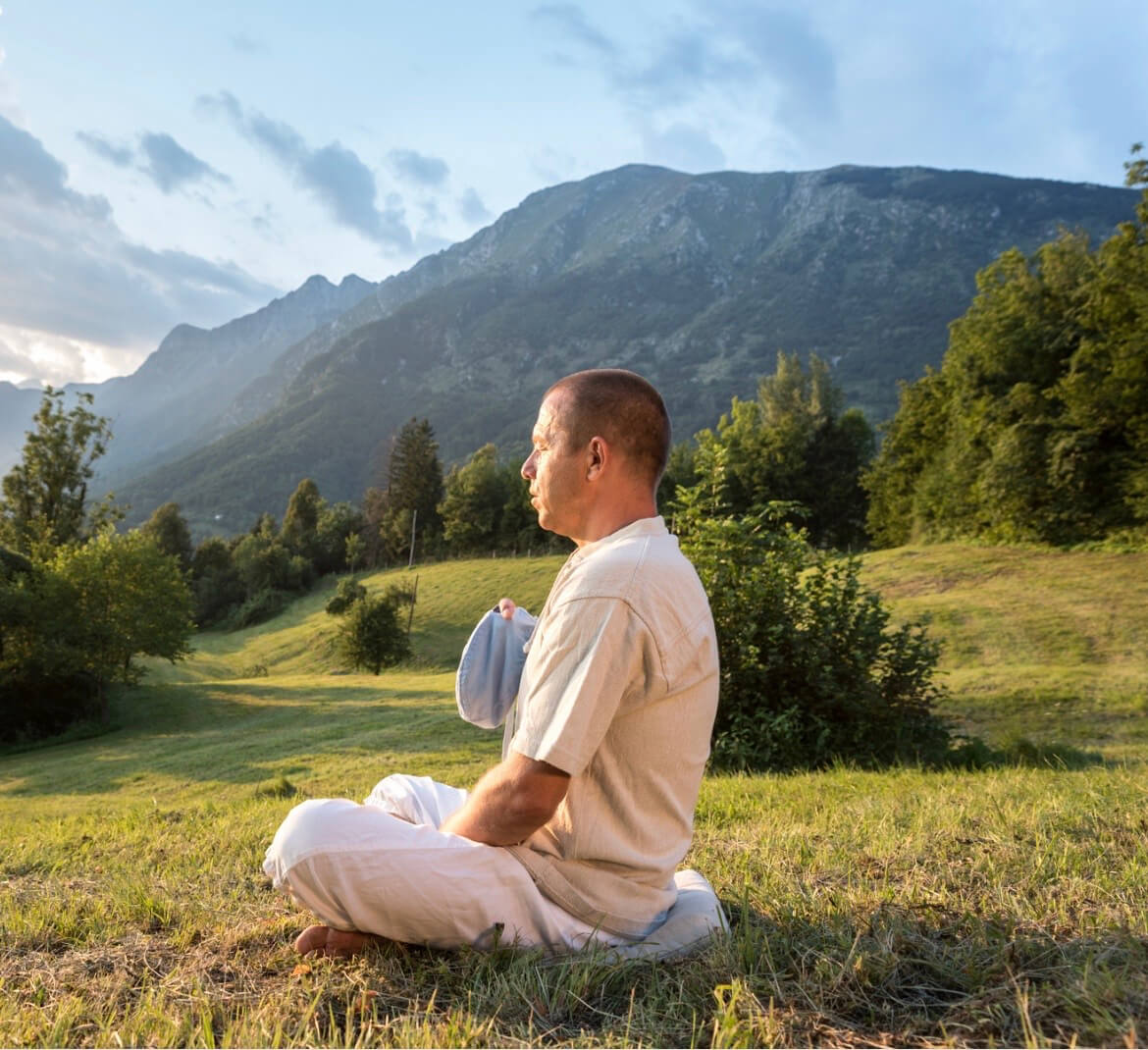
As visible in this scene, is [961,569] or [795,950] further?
[961,569]

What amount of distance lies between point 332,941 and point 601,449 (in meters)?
1.89

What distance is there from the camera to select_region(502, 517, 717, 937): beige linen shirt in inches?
86.9

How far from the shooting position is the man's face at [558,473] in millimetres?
2523

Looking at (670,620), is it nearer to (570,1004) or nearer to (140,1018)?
(570,1004)

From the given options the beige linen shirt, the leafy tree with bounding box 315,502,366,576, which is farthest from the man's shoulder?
the leafy tree with bounding box 315,502,366,576

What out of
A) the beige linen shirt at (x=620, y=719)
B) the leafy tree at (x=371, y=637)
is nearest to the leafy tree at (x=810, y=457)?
the leafy tree at (x=371, y=637)

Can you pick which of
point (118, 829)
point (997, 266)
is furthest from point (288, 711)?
point (997, 266)

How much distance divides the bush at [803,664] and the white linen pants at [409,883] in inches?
282

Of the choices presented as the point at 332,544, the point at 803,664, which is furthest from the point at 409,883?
the point at 332,544

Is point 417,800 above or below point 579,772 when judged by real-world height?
below

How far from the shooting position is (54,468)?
42688mm

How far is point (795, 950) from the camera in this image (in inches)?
96.5

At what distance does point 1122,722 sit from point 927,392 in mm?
33007

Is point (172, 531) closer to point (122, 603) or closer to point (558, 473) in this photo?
point (122, 603)
